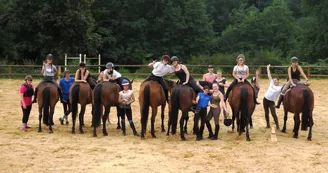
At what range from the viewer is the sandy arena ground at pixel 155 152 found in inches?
324

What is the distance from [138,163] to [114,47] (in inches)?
1514

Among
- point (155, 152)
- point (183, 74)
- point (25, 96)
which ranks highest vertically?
point (183, 74)

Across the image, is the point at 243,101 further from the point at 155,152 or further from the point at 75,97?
the point at 75,97

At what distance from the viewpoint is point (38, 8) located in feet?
124

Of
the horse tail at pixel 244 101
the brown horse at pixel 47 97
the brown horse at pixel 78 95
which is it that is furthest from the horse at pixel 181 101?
the brown horse at pixel 47 97

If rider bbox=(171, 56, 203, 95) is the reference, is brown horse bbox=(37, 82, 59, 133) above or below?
below

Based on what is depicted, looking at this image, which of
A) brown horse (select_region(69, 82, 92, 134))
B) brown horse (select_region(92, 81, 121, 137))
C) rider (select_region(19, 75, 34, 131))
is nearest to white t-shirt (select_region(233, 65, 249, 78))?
brown horse (select_region(92, 81, 121, 137))

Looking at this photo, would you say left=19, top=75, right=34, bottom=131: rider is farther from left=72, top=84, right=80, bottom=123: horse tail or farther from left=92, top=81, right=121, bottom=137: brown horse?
left=92, top=81, right=121, bottom=137: brown horse

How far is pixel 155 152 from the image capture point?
9.47m

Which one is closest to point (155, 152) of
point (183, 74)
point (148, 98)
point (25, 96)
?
point (148, 98)

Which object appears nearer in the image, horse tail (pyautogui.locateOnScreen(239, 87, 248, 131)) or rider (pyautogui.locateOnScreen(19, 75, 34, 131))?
horse tail (pyautogui.locateOnScreen(239, 87, 248, 131))

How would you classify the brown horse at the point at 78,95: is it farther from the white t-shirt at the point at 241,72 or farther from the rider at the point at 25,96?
the white t-shirt at the point at 241,72

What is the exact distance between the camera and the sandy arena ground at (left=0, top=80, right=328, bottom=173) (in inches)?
324

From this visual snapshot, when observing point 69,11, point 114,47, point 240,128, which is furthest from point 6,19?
point 240,128
